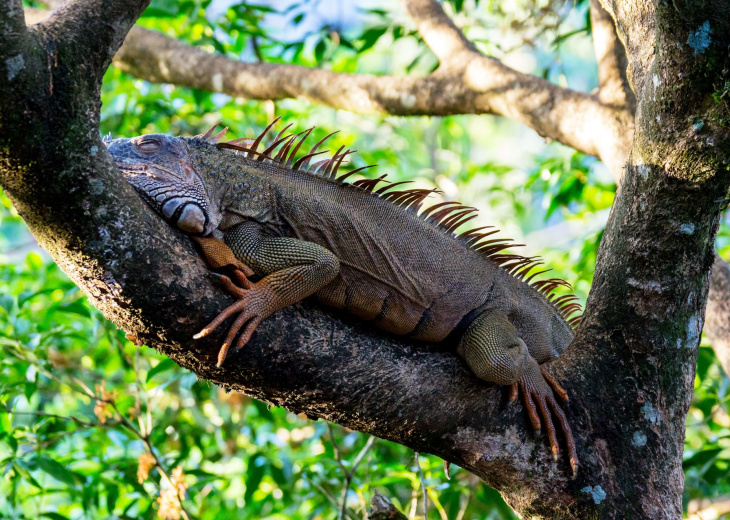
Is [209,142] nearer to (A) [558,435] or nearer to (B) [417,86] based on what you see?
(A) [558,435]

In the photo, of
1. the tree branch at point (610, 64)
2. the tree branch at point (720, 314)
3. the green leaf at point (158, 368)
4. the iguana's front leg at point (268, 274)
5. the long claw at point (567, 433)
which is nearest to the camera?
the iguana's front leg at point (268, 274)

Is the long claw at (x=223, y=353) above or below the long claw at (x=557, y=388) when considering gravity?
below

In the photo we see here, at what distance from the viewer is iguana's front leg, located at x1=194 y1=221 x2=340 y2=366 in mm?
2822

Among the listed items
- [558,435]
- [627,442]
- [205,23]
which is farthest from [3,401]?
[205,23]

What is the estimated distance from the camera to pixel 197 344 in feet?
9.04

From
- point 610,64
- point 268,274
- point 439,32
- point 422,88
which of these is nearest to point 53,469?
point 268,274

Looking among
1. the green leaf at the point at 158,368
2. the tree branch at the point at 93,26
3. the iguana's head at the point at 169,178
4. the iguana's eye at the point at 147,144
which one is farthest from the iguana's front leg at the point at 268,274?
the green leaf at the point at 158,368

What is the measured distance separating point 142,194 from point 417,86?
154 inches

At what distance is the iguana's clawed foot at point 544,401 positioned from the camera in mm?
3295

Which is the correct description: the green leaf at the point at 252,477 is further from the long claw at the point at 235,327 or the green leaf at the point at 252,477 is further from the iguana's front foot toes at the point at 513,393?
the long claw at the point at 235,327

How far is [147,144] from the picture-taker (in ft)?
11.0

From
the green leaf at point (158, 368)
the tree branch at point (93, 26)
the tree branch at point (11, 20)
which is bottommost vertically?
the green leaf at point (158, 368)

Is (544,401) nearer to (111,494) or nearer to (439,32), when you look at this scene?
(111,494)

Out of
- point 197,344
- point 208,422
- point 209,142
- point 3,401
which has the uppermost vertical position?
point 209,142
